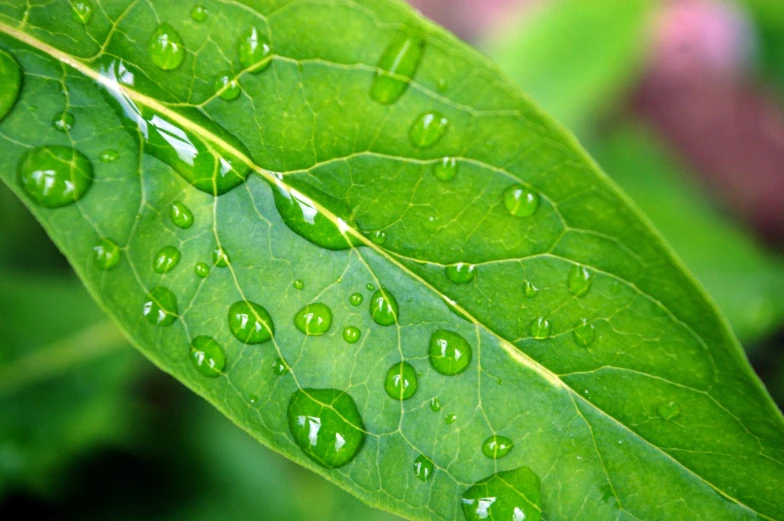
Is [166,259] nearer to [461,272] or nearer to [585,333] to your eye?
[461,272]

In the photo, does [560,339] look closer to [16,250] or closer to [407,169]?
[407,169]

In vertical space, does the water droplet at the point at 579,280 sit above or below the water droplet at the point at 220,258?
above

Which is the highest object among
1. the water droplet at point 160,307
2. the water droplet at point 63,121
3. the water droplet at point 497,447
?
the water droplet at point 63,121

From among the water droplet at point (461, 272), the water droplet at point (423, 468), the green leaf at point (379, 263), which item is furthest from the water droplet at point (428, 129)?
the water droplet at point (423, 468)

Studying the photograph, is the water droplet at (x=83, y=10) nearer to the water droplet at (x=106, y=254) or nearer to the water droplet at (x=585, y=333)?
the water droplet at (x=106, y=254)

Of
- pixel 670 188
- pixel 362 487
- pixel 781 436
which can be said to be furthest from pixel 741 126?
pixel 362 487

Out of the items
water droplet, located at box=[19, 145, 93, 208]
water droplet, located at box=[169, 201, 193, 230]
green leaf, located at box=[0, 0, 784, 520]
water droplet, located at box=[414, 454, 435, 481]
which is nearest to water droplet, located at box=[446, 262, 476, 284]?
green leaf, located at box=[0, 0, 784, 520]
